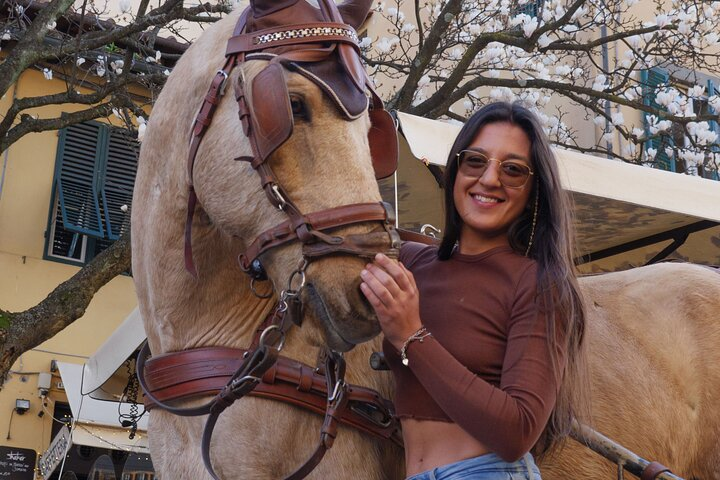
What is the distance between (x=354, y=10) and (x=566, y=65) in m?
9.15

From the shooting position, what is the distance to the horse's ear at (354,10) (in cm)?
319

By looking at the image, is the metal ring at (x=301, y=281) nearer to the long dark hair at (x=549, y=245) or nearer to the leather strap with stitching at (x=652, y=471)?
the long dark hair at (x=549, y=245)

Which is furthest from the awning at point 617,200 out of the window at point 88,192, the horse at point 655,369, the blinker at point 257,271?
the window at point 88,192

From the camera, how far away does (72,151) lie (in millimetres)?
12594

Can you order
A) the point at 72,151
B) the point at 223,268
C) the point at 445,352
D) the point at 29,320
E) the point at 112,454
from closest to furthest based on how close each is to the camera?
1. the point at 445,352
2. the point at 223,268
3. the point at 29,320
4. the point at 112,454
5. the point at 72,151

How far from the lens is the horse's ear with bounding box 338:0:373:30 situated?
3189 mm

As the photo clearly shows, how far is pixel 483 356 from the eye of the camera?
7.93 feet

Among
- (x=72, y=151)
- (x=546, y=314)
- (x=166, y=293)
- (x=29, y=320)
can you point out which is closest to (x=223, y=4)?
(x=29, y=320)

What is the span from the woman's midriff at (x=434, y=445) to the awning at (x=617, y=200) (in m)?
2.04

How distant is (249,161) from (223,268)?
42 centimetres

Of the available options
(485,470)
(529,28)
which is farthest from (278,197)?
(529,28)

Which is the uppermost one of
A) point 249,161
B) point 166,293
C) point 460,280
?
point 249,161

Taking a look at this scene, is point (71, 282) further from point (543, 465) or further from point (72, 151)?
point (72, 151)

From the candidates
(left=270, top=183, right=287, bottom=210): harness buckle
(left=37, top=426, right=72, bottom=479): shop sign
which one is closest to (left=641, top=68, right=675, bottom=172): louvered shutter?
(left=37, top=426, right=72, bottom=479): shop sign
